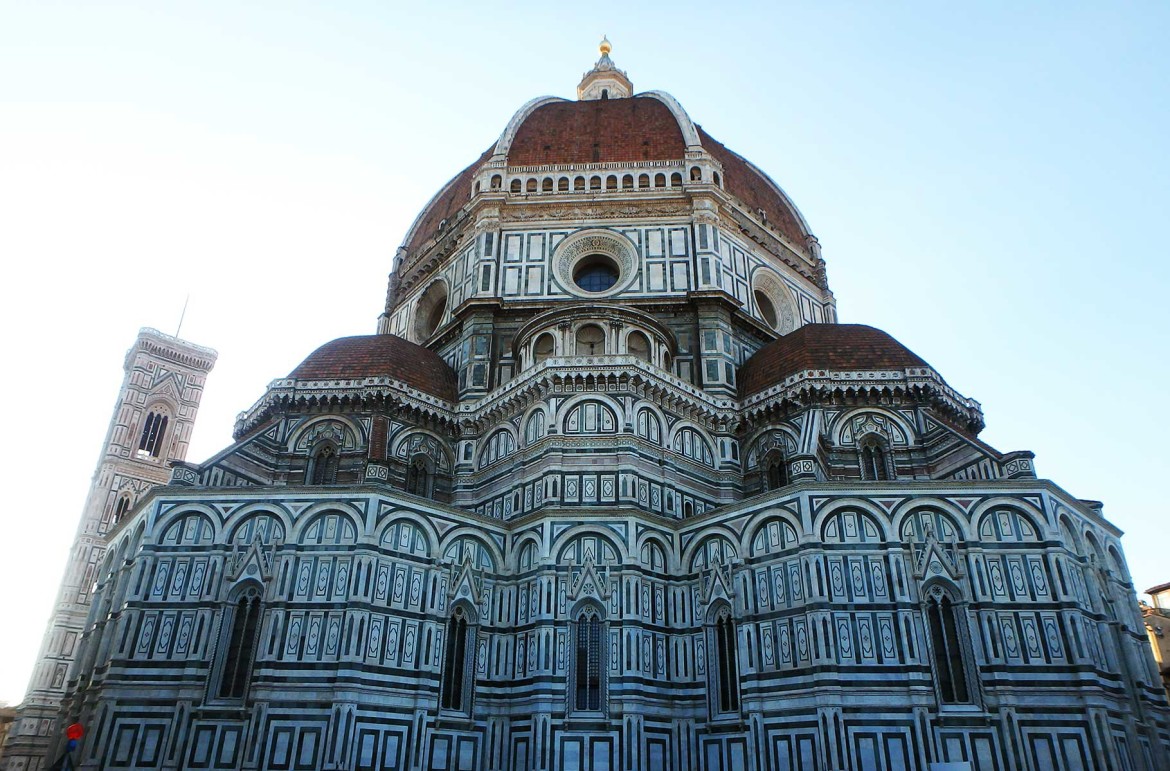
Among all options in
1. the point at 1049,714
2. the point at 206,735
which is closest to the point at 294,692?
the point at 206,735

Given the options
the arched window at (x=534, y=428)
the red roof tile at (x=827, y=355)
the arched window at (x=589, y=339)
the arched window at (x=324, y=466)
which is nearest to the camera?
the arched window at (x=534, y=428)

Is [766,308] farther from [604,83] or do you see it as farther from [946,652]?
[604,83]

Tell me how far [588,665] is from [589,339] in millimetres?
9746

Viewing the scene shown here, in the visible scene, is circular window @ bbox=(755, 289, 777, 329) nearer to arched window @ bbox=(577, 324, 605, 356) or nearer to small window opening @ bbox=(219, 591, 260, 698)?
arched window @ bbox=(577, 324, 605, 356)

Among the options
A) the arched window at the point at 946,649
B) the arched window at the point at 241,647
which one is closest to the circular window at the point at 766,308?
the arched window at the point at 946,649

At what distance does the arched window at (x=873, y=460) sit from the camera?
24062 millimetres

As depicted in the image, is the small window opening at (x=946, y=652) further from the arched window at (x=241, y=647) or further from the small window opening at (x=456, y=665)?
the arched window at (x=241, y=647)

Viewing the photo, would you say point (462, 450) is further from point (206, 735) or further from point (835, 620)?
point (835, 620)

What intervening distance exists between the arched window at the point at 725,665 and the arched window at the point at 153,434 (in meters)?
38.5

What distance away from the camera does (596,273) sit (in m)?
31.3

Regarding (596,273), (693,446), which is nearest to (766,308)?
(596,273)

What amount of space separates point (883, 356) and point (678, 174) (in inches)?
439

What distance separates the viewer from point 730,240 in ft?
103

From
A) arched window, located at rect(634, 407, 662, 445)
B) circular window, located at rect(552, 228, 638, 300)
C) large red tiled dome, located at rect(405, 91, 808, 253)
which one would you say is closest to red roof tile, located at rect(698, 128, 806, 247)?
large red tiled dome, located at rect(405, 91, 808, 253)
